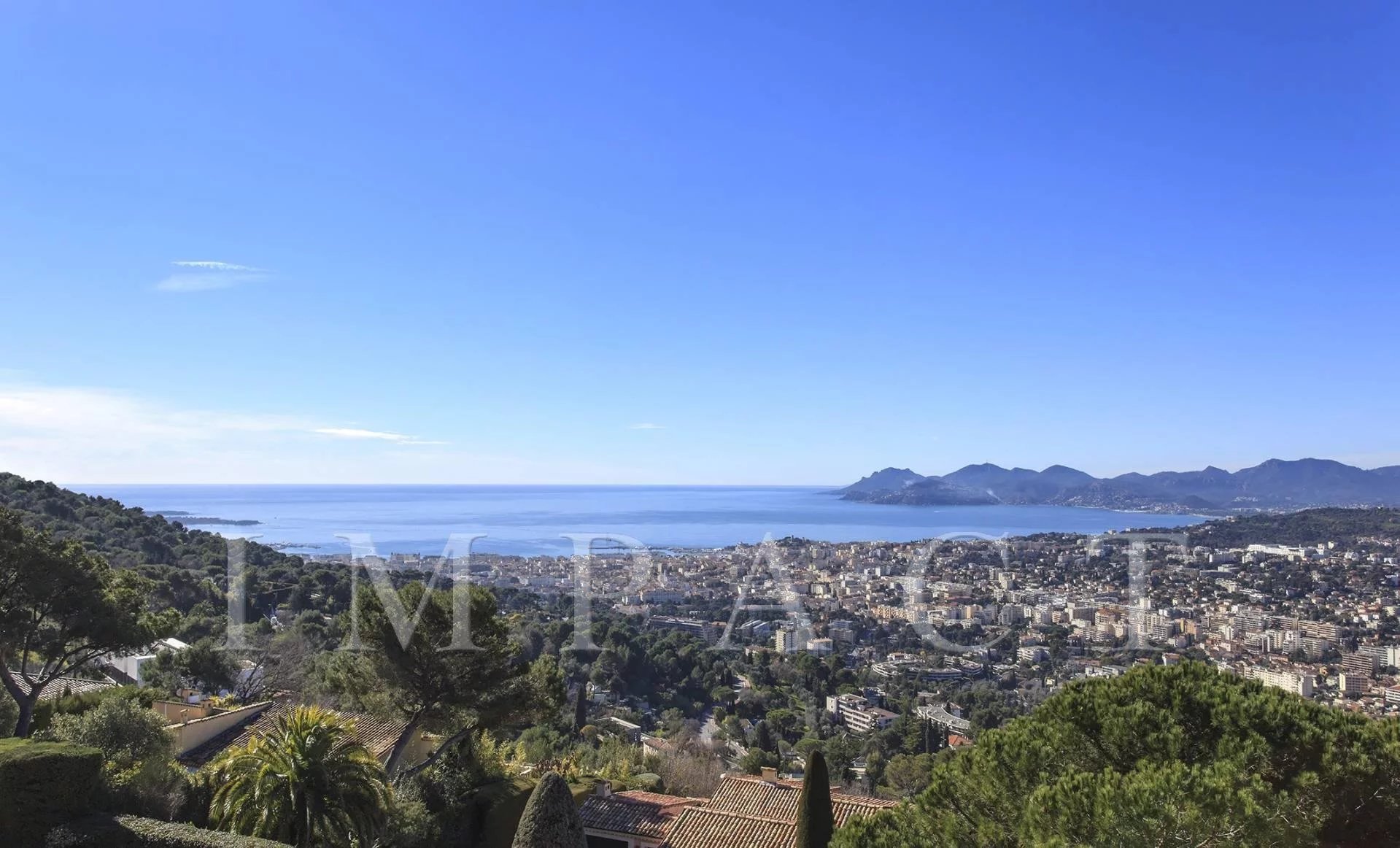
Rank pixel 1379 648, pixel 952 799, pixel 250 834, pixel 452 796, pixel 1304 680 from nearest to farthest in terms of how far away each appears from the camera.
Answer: pixel 952 799 < pixel 250 834 < pixel 452 796 < pixel 1304 680 < pixel 1379 648

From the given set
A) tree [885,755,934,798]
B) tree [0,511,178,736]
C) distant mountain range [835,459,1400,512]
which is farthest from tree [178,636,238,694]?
distant mountain range [835,459,1400,512]

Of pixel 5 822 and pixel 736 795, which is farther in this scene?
pixel 736 795

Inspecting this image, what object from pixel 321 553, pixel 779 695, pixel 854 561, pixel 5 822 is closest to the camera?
pixel 5 822

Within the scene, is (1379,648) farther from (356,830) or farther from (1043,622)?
(356,830)

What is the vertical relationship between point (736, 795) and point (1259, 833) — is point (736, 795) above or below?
below

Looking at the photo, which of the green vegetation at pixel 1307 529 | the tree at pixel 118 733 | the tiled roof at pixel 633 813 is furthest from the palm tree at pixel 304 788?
the green vegetation at pixel 1307 529

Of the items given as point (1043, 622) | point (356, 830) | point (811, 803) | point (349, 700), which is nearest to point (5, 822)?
point (356, 830)

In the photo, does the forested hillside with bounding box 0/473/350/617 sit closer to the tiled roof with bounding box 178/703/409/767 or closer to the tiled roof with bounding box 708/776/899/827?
the tiled roof with bounding box 178/703/409/767

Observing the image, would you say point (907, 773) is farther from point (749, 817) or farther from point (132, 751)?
point (132, 751)
